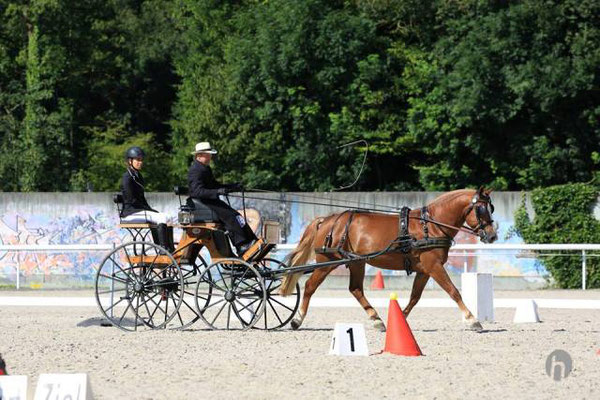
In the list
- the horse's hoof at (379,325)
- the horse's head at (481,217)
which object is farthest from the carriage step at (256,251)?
the horse's head at (481,217)

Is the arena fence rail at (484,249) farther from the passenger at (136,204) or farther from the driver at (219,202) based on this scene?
the driver at (219,202)

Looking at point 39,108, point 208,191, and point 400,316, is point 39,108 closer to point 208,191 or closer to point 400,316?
point 208,191

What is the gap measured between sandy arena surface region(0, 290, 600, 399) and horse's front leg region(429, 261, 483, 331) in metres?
0.14

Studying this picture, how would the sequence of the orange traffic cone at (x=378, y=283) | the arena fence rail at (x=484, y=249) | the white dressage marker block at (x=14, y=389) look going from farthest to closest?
1. the orange traffic cone at (x=378, y=283)
2. the arena fence rail at (x=484, y=249)
3. the white dressage marker block at (x=14, y=389)

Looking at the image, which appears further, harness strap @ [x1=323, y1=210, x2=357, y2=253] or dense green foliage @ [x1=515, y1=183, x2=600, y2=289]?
dense green foliage @ [x1=515, y1=183, x2=600, y2=289]

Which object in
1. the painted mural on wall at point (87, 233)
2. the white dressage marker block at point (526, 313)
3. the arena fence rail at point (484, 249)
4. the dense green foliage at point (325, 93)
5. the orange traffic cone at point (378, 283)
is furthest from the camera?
the dense green foliage at point (325, 93)

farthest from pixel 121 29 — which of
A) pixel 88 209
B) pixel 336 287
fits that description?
pixel 336 287

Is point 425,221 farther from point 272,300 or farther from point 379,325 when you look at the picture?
point 272,300

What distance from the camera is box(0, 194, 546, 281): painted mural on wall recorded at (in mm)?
24984

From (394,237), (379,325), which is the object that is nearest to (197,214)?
(394,237)

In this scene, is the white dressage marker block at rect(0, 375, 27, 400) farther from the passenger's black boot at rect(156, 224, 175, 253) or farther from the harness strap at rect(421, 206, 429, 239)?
the harness strap at rect(421, 206, 429, 239)

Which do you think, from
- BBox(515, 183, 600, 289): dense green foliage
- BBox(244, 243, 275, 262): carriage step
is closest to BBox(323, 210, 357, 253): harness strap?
BBox(244, 243, 275, 262): carriage step

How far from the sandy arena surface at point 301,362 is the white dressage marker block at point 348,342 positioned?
20 centimetres

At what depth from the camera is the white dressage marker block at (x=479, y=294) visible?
626 inches
